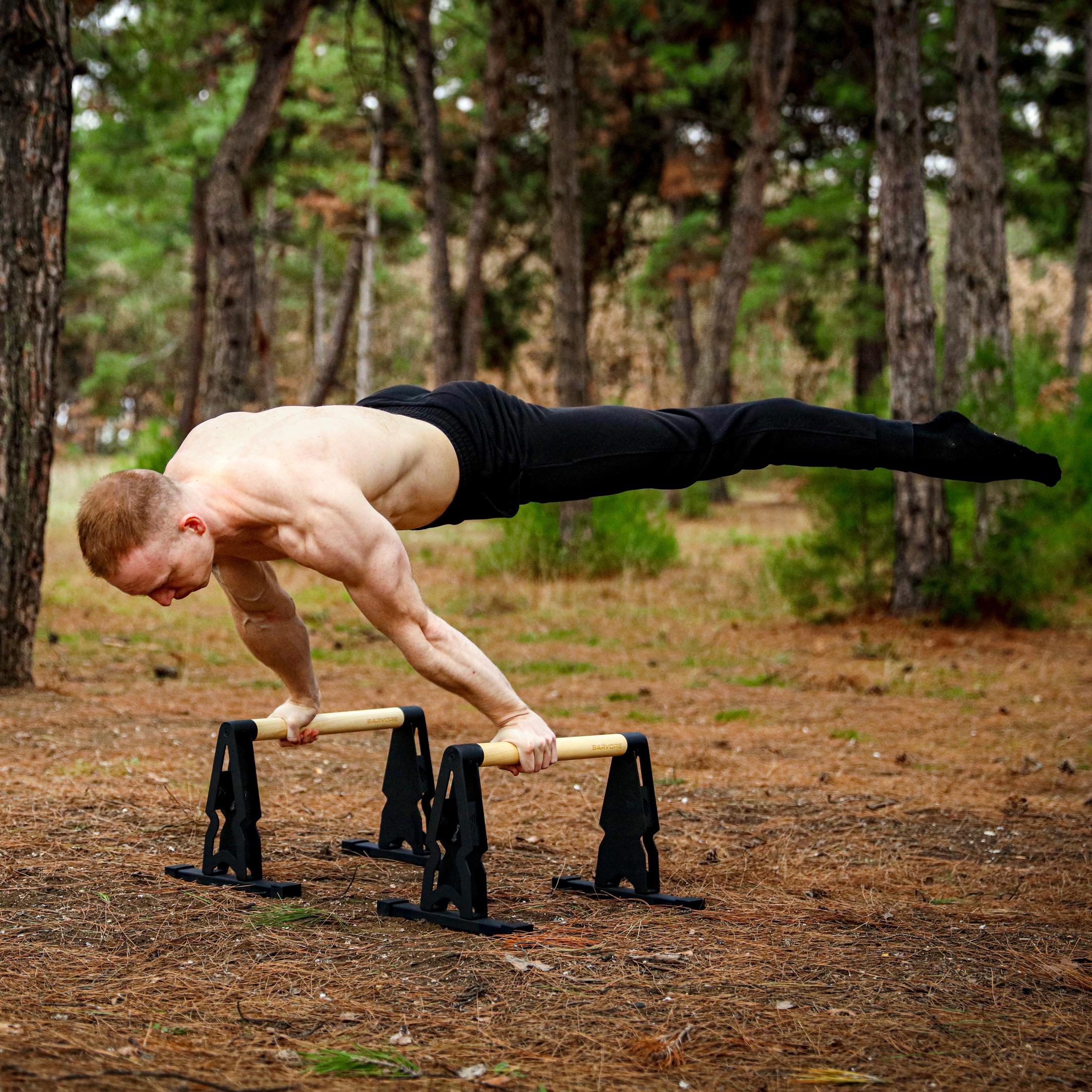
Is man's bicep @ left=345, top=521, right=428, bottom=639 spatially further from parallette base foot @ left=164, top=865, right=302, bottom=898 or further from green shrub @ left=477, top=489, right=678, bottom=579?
green shrub @ left=477, top=489, right=678, bottom=579

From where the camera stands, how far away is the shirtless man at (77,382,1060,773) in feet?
11.3

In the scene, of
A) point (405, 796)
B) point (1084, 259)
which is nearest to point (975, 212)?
point (1084, 259)

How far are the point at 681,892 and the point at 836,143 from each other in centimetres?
2076

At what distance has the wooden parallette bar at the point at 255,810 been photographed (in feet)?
13.0

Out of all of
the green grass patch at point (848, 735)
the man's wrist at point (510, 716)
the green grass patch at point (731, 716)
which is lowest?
the green grass patch at point (848, 735)

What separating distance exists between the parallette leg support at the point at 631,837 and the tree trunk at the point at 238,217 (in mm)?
10531

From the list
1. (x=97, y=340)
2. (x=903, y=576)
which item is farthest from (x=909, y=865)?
(x=97, y=340)

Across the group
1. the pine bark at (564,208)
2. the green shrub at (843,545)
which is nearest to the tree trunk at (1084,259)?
the pine bark at (564,208)

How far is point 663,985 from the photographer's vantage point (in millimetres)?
3137

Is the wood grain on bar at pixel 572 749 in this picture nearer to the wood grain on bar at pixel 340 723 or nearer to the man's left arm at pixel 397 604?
the man's left arm at pixel 397 604

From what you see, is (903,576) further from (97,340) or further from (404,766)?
(97,340)

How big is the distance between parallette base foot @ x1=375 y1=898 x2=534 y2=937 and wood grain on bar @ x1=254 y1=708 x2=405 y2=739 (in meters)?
0.67

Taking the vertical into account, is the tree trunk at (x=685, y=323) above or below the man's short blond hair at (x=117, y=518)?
above

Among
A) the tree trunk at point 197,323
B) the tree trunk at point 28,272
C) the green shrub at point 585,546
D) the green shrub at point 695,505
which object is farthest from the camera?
the green shrub at point 695,505
